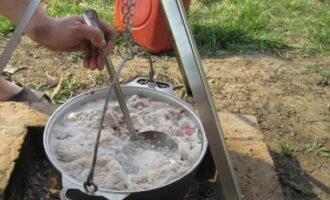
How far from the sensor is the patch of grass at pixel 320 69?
2450 millimetres

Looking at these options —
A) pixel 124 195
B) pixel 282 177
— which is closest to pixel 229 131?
pixel 282 177

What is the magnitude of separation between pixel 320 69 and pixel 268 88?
1.41ft

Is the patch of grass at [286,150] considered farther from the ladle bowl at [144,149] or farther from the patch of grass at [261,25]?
the patch of grass at [261,25]

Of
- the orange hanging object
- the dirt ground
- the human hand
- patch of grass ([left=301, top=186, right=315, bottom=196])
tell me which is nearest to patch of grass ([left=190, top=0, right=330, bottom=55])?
the dirt ground

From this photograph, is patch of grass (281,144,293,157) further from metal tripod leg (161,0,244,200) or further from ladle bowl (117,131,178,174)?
metal tripod leg (161,0,244,200)

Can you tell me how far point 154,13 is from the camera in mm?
2494

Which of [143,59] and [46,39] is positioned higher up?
[46,39]

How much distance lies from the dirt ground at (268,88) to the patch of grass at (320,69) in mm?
29

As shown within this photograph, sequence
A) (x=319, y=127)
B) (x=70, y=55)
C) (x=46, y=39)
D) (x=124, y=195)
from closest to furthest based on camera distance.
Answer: (x=124, y=195)
(x=46, y=39)
(x=319, y=127)
(x=70, y=55)

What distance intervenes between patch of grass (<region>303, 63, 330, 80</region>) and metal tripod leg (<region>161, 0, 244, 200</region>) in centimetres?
169

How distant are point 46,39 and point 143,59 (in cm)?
111

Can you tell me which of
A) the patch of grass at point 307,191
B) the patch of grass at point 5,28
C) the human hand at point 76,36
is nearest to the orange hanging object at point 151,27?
the patch of grass at point 5,28

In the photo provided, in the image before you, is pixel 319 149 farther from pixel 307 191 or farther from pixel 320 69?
pixel 320 69

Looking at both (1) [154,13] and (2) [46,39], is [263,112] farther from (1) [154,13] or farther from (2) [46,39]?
(2) [46,39]
